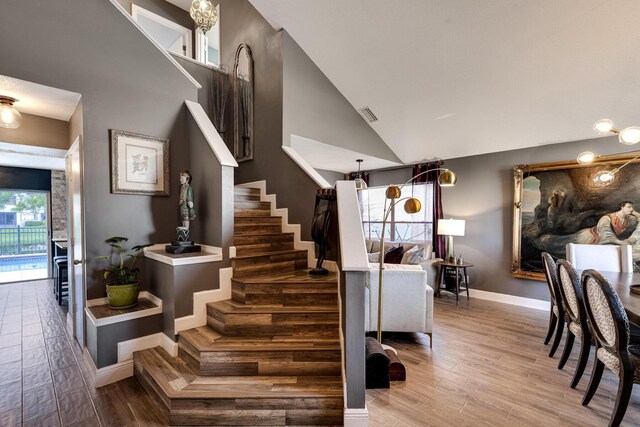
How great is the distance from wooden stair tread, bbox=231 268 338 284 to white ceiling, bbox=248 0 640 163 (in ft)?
8.75

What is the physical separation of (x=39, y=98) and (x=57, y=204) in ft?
16.5

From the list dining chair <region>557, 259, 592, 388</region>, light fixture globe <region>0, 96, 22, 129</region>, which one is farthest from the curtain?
light fixture globe <region>0, 96, 22, 129</region>

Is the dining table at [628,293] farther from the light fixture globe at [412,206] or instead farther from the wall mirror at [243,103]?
the wall mirror at [243,103]

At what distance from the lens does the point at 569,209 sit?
4.31 m

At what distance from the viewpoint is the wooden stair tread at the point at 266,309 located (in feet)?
7.94

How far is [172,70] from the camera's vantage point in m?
3.09

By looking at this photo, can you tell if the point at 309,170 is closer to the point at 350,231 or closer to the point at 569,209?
the point at 350,231

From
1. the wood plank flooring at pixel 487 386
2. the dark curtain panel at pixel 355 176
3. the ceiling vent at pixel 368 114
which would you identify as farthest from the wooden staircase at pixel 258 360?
the dark curtain panel at pixel 355 176

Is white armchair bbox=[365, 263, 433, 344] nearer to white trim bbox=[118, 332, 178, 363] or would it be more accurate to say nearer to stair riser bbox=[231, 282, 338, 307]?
stair riser bbox=[231, 282, 338, 307]

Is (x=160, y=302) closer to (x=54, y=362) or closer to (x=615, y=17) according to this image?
(x=54, y=362)

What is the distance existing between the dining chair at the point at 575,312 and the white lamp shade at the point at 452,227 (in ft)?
7.58

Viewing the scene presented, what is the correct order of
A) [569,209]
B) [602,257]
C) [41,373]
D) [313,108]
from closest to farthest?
[41,373], [602,257], [313,108], [569,209]

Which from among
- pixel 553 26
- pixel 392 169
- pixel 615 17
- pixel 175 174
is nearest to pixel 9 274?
pixel 175 174

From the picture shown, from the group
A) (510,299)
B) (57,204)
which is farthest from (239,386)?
(57,204)
